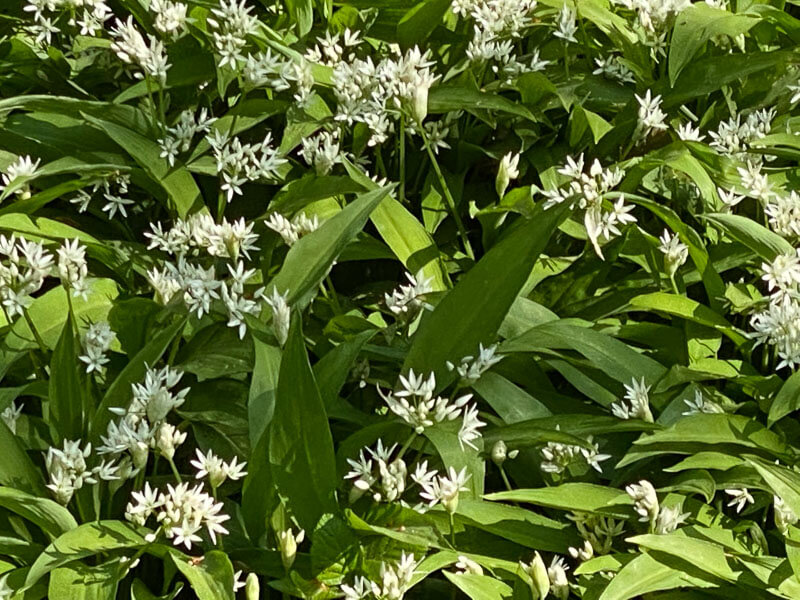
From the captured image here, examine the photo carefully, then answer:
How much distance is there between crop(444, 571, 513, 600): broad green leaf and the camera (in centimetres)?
201

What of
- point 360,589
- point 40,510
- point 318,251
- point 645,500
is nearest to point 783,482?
point 645,500

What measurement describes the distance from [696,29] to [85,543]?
2057mm

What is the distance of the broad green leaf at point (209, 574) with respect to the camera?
198cm

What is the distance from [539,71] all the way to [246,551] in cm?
171

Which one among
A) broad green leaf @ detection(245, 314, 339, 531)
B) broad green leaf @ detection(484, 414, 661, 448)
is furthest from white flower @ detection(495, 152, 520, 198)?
broad green leaf @ detection(245, 314, 339, 531)

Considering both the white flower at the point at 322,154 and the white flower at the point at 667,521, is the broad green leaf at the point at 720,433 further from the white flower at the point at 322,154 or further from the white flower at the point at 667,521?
the white flower at the point at 322,154

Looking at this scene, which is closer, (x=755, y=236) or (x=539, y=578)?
(x=539, y=578)

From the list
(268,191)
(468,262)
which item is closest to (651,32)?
(468,262)

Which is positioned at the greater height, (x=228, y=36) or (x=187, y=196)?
(x=228, y=36)

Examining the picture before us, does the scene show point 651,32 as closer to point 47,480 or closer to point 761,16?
point 761,16

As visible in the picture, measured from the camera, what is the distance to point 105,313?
2598 millimetres

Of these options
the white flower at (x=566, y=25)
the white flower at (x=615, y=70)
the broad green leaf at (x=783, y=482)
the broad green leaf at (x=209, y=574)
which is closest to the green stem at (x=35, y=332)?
the broad green leaf at (x=209, y=574)

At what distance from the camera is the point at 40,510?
6.80ft

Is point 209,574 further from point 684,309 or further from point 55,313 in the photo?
point 684,309
